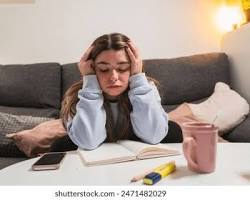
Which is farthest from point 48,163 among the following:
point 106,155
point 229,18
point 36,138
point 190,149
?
point 229,18

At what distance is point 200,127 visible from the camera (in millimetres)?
416

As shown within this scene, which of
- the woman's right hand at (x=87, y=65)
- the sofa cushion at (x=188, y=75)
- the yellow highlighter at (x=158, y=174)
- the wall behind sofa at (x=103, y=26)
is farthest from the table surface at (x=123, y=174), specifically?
the wall behind sofa at (x=103, y=26)

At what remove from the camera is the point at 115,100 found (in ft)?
2.38

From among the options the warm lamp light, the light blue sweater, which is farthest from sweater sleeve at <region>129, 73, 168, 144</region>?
the warm lamp light

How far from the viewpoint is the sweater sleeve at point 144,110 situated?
2.19ft

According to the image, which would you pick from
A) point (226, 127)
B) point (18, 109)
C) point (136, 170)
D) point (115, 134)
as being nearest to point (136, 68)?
point (115, 134)

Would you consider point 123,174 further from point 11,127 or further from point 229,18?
point 229,18

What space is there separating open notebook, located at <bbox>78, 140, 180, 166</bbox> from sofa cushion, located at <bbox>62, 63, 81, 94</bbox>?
82 cm

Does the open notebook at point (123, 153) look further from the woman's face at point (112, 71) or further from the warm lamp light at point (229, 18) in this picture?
the warm lamp light at point (229, 18)

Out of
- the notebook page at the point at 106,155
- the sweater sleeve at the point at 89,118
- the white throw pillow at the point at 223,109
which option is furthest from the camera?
the white throw pillow at the point at 223,109

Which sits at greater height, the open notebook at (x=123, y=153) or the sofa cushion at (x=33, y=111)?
the open notebook at (x=123, y=153)

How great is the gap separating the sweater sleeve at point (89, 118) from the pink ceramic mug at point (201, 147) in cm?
24

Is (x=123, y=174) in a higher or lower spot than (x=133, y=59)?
lower

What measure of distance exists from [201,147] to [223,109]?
76 centimetres
